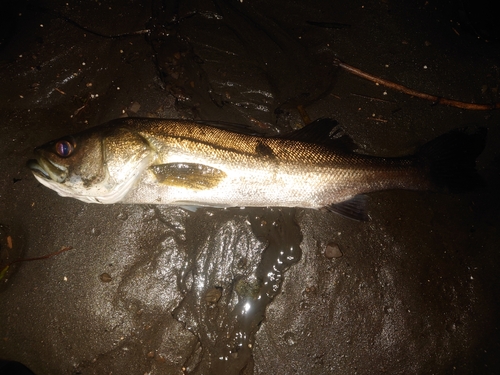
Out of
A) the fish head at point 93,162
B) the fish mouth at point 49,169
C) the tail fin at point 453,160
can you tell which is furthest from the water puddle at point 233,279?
the tail fin at point 453,160

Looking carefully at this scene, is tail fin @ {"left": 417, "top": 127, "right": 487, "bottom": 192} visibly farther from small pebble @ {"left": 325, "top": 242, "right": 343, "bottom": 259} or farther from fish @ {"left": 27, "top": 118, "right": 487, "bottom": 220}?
small pebble @ {"left": 325, "top": 242, "right": 343, "bottom": 259}

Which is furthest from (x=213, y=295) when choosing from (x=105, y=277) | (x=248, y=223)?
(x=105, y=277)

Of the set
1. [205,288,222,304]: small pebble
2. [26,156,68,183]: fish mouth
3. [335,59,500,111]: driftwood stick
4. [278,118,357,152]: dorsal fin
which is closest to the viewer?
[26,156,68,183]: fish mouth

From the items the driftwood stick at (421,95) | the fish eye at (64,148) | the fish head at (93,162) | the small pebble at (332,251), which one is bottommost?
the small pebble at (332,251)

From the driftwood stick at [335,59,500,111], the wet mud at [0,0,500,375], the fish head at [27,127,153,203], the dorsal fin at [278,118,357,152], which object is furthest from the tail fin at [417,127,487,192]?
the fish head at [27,127,153,203]

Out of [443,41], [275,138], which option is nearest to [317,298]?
[275,138]

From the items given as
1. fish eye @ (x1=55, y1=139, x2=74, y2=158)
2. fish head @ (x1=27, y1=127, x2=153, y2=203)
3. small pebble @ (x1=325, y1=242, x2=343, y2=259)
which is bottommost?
small pebble @ (x1=325, y1=242, x2=343, y2=259)

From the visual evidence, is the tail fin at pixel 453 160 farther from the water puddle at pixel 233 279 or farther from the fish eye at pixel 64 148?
the fish eye at pixel 64 148
